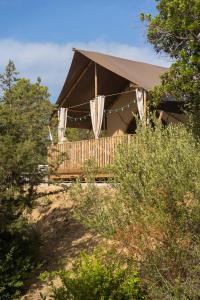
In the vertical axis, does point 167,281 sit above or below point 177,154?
below

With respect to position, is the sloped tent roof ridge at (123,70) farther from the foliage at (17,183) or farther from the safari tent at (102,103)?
the foliage at (17,183)

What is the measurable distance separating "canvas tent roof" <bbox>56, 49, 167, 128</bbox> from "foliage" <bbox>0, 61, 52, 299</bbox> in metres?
6.07

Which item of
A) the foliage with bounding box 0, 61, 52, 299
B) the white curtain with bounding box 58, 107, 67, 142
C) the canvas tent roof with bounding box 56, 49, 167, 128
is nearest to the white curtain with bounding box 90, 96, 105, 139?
the canvas tent roof with bounding box 56, 49, 167, 128

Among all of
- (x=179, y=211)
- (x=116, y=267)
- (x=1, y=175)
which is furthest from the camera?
(x=1, y=175)

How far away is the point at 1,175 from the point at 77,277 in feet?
11.0

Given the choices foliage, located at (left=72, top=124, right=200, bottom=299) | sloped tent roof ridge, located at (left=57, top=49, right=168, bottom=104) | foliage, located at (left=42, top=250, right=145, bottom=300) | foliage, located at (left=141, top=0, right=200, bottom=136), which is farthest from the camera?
sloped tent roof ridge, located at (left=57, top=49, right=168, bottom=104)

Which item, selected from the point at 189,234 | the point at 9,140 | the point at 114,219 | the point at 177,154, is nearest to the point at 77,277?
the point at 114,219

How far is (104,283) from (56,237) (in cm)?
501

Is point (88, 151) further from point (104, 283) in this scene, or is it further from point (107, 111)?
point (104, 283)

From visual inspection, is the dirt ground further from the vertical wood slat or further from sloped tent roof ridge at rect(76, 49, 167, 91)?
sloped tent roof ridge at rect(76, 49, 167, 91)

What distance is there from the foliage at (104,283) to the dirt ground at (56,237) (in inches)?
85.9

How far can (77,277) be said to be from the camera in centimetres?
843

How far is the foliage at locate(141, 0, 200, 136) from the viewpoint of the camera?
955cm

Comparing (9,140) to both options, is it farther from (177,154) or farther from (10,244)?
(177,154)
